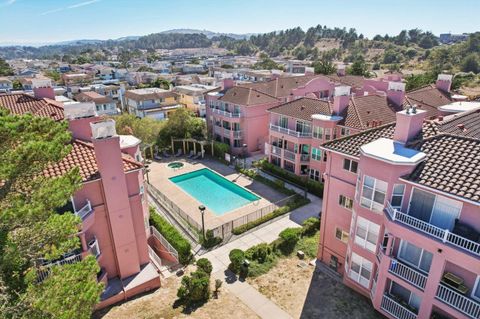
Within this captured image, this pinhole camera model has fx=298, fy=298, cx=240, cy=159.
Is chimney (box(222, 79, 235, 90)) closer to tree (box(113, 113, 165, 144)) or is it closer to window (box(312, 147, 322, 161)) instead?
tree (box(113, 113, 165, 144))

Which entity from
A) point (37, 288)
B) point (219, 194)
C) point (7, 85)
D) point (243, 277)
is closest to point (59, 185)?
point (37, 288)

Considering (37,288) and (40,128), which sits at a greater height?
(40,128)

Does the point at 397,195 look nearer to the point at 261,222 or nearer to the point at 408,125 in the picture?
the point at 408,125

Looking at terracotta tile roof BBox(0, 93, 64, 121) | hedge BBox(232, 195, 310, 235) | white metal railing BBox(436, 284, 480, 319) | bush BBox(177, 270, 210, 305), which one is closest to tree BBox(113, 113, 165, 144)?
terracotta tile roof BBox(0, 93, 64, 121)

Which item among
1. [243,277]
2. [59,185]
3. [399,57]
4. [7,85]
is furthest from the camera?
[399,57]

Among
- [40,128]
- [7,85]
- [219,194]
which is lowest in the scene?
[219,194]

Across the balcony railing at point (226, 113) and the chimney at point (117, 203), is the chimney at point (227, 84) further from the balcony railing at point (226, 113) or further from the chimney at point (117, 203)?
the chimney at point (117, 203)

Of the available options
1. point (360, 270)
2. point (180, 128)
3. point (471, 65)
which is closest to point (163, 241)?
point (360, 270)

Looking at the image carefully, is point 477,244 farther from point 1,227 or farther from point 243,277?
point 1,227
